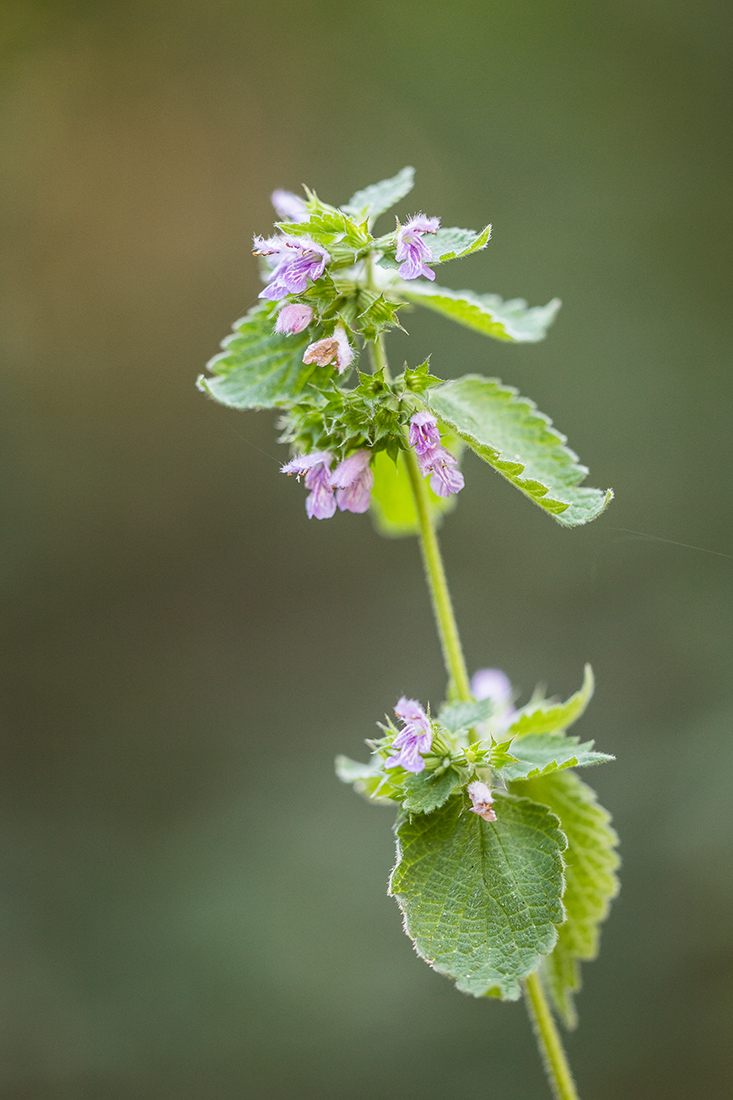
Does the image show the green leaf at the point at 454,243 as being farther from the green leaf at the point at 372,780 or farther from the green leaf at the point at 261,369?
the green leaf at the point at 372,780

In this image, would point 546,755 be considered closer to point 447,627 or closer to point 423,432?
point 447,627

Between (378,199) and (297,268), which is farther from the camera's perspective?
(378,199)

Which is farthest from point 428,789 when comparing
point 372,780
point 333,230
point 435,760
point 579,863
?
point 333,230

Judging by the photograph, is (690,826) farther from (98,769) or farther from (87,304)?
(87,304)

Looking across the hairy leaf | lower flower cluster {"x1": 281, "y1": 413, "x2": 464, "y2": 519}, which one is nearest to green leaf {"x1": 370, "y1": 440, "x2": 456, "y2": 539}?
the hairy leaf

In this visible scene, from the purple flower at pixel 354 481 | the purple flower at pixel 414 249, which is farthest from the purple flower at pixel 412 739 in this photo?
the purple flower at pixel 414 249

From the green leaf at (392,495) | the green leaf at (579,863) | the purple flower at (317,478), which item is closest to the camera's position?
the purple flower at (317,478)
